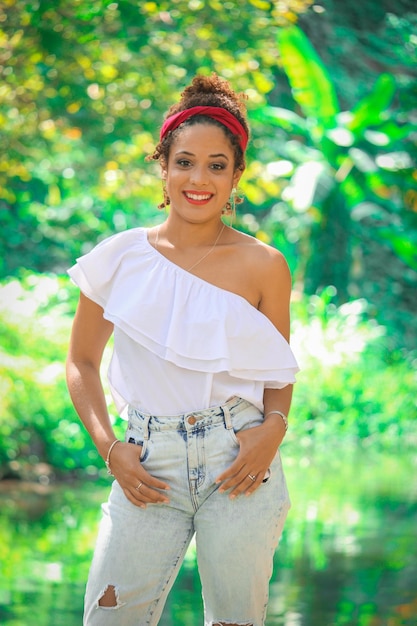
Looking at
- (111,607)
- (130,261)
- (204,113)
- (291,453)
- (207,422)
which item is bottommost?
(291,453)

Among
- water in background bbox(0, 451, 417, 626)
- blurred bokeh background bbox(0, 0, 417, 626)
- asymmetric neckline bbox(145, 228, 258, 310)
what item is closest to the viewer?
asymmetric neckline bbox(145, 228, 258, 310)

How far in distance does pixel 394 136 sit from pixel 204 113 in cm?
525

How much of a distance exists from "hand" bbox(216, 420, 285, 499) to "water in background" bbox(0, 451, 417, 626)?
64.1 inches

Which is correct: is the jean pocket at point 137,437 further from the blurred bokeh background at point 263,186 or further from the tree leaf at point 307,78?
the tree leaf at point 307,78

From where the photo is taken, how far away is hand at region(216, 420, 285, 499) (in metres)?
1.84

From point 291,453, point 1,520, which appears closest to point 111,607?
point 1,520

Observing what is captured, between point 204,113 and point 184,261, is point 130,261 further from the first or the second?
point 204,113

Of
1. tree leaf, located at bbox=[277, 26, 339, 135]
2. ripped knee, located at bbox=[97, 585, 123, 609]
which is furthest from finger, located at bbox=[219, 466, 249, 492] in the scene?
tree leaf, located at bbox=[277, 26, 339, 135]

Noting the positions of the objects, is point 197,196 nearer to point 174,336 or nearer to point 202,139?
point 202,139

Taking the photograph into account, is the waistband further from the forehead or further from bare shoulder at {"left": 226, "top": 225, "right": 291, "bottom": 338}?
the forehead

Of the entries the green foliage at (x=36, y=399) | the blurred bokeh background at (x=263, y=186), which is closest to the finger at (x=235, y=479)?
the blurred bokeh background at (x=263, y=186)

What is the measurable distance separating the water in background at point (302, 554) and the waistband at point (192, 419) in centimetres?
166

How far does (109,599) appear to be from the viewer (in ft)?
6.10

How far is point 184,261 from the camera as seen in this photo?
6.57 feet
